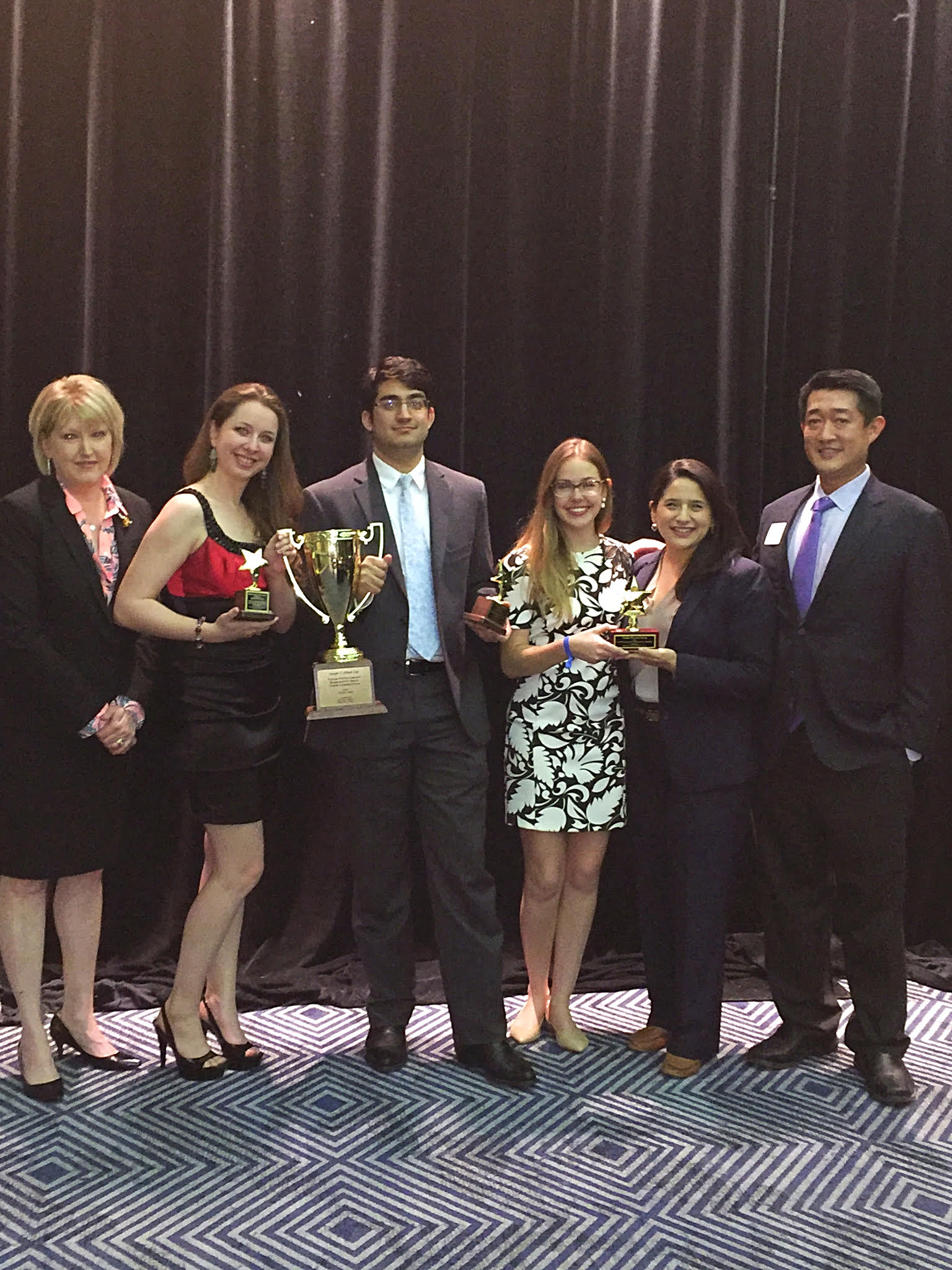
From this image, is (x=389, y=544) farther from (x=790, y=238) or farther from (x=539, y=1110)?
(x=790, y=238)

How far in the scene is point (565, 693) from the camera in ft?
9.57

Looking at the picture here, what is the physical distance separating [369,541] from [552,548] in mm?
466

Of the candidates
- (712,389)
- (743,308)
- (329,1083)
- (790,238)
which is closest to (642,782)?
(329,1083)

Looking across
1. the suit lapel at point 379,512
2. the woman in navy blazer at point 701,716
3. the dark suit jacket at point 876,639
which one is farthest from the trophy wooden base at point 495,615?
the dark suit jacket at point 876,639

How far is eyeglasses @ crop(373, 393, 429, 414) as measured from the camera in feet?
9.03

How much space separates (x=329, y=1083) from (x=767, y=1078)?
1.05 metres

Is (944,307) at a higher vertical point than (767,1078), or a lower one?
higher

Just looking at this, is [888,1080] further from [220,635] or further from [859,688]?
[220,635]

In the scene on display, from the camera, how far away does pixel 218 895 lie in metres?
2.76

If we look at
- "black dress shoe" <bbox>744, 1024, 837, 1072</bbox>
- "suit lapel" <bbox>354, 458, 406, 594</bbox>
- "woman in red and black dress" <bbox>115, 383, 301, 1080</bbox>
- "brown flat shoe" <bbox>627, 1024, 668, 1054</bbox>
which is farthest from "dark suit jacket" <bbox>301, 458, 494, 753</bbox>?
"black dress shoe" <bbox>744, 1024, 837, 1072</bbox>

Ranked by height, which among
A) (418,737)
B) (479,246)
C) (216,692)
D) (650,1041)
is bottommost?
(650,1041)

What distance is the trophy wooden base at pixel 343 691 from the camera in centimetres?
258

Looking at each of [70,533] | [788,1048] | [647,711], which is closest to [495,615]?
[647,711]

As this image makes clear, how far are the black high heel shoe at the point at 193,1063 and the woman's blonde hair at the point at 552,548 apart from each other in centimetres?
134
